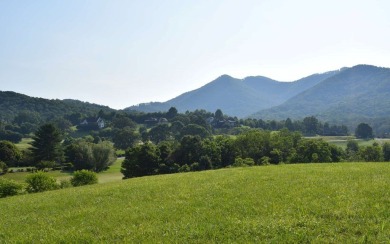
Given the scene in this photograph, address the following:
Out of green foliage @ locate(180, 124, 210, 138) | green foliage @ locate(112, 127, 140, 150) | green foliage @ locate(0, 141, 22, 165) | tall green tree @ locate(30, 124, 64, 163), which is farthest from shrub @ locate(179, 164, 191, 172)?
green foliage @ locate(112, 127, 140, 150)

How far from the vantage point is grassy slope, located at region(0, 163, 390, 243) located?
41.0 feet

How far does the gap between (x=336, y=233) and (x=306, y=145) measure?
8046 centimetres

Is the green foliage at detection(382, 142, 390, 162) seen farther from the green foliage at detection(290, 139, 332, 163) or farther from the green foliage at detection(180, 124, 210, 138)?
the green foliage at detection(180, 124, 210, 138)

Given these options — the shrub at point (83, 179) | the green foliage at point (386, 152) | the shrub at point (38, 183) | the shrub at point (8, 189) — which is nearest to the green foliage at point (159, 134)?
the green foliage at point (386, 152)

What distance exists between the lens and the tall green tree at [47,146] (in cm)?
12550

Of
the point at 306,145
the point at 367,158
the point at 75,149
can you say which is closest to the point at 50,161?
the point at 75,149

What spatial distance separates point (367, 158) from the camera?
9719cm

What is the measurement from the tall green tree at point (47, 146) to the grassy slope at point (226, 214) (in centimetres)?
11116

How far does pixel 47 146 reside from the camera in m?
127

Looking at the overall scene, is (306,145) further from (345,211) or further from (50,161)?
(50,161)

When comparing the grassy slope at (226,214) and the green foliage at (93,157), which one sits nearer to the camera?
the grassy slope at (226,214)

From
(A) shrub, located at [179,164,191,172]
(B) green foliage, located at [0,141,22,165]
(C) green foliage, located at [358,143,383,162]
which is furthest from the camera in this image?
(B) green foliage, located at [0,141,22,165]

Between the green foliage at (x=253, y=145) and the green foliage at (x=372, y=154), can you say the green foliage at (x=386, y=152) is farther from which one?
the green foliage at (x=253, y=145)

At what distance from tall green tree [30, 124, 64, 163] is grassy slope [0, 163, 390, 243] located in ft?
365
